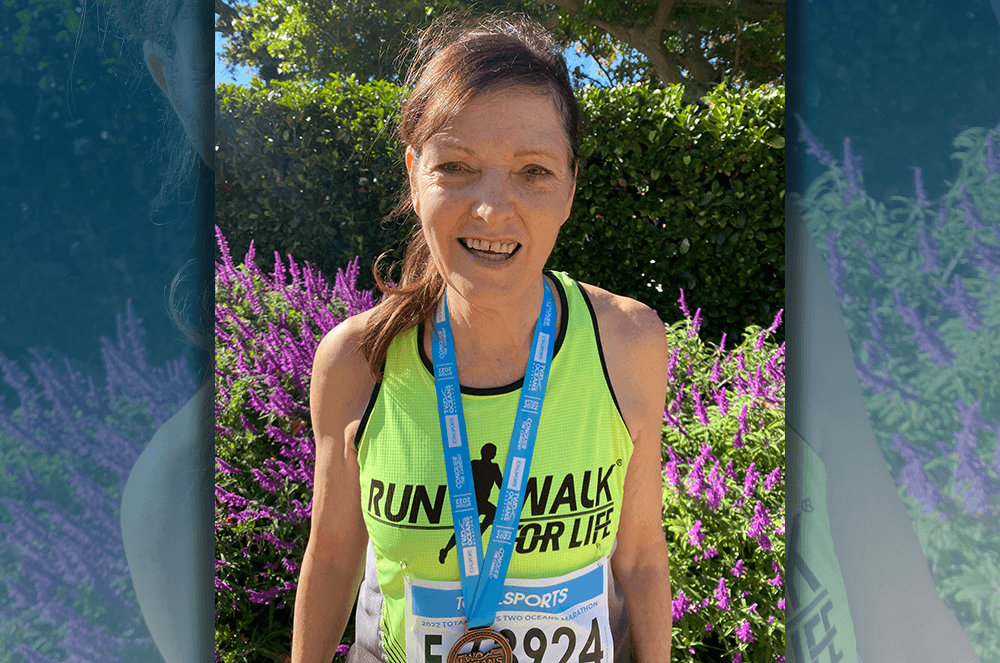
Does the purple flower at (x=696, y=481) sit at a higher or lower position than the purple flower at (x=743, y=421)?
lower

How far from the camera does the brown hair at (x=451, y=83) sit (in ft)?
4.03

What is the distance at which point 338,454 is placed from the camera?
1.46 metres

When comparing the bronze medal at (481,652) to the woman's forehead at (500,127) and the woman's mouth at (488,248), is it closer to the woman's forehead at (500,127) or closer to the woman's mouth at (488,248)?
the woman's mouth at (488,248)

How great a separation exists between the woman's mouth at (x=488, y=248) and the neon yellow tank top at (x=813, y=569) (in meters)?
0.59

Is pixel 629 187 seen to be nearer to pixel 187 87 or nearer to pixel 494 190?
pixel 494 190

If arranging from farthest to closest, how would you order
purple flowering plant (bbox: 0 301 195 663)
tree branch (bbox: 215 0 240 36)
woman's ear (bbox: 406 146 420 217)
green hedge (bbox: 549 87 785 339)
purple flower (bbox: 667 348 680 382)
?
→ green hedge (bbox: 549 87 785 339), purple flower (bbox: 667 348 680 382), tree branch (bbox: 215 0 240 36), woman's ear (bbox: 406 146 420 217), purple flowering plant (bbox: 0 301 195 663)

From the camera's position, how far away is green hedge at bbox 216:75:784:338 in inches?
192

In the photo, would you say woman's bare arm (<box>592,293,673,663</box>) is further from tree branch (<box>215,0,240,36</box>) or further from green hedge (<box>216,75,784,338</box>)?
green hedge (<box>216,75,784,338</box>)

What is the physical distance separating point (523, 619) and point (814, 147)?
1.00 metres

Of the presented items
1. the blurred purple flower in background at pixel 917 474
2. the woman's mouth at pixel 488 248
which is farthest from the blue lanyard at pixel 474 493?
the blurred purple flower in background at pixel 917 474

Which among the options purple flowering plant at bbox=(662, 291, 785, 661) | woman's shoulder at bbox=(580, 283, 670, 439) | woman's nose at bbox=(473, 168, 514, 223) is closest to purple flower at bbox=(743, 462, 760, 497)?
purple flowering plant at bbox=(662, 291, 785, 661)

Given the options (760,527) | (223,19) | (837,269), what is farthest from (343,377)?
(223,19)

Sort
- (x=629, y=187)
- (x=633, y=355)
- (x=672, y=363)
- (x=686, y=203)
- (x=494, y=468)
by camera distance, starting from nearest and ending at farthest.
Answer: (x=494, y=468), (x=633, y=355), (x=672, y=363), (x=686, y=203), (x=629, y=187)

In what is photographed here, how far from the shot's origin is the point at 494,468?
134 centimetres
